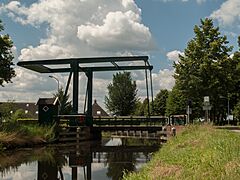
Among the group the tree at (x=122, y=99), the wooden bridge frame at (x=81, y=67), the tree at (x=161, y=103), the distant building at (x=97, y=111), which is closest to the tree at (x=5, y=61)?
the wooden bridge frame at (x=81, y=67)

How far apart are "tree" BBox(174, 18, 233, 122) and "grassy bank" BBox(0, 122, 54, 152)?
451 inches

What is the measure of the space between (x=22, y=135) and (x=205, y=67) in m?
15.1

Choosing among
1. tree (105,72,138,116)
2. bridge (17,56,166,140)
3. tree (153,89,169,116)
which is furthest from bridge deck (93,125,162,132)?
tree (153,89,169,116)

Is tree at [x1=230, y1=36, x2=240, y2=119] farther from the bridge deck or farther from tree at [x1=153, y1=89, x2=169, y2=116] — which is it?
tree at [x1=153, y1=89, x2=169, y2=116]

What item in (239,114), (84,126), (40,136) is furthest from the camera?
(239,114)

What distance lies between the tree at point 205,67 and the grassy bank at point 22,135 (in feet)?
37.6

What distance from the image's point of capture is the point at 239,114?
1729 inches

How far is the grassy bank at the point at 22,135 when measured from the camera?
22781 millimetres

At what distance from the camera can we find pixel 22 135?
25.2 meters

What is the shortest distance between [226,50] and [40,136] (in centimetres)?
1690

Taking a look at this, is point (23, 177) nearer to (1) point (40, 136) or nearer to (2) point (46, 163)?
(2) point (46, 163)

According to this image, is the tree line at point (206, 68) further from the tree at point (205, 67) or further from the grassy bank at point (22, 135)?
the grassy bank at point (22, 135)

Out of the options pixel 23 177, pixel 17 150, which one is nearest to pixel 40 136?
pixel 17 150

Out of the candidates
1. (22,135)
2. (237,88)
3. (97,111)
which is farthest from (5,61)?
(97,111)
